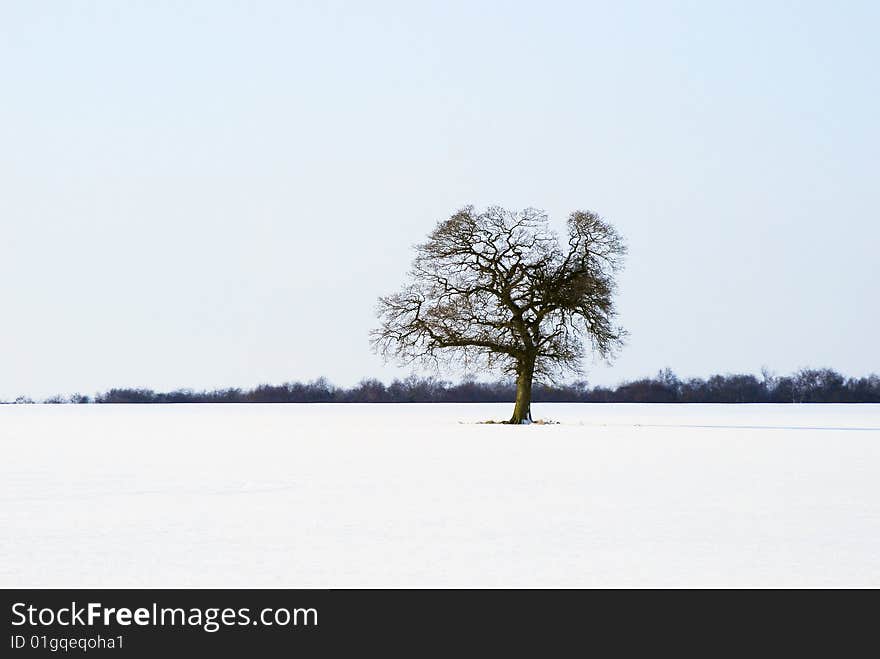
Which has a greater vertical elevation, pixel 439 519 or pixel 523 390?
pixel 523 390

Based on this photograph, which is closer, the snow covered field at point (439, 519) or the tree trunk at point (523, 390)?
Answer: the snow covered field at point (439, 519)

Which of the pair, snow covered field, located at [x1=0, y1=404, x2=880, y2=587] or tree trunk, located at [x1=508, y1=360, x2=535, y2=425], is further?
tree trunk, located at [x1=508, y1=360, x2=535, y2=425]

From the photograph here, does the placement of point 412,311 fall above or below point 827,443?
above

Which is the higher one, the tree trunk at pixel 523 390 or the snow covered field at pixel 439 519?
the tree trunk at pixel 523 390

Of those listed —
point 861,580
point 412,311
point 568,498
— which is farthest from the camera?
point 412,311

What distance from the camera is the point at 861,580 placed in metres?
8.08

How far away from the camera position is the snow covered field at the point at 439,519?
27.5 ft

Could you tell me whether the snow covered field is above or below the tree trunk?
below

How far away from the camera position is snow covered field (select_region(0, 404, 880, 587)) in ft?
27.5

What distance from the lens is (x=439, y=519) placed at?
11539 mm

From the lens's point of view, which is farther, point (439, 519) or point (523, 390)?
point (523, 390)
